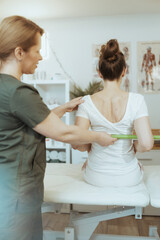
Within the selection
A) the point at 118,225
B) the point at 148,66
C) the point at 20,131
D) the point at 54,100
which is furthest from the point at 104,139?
the point at 148,66

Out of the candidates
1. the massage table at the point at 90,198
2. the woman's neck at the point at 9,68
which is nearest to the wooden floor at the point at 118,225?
the massage table at the point at 90,198

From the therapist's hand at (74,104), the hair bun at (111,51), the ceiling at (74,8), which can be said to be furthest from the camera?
the ceiling at (74,8)

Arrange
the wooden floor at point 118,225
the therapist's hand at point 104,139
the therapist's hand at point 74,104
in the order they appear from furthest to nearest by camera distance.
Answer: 1. the wooden floor at point 118,225
2. the therapist's hand at point 74,104
3. the therapist's hand at point 104,139

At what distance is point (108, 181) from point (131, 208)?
0.21m

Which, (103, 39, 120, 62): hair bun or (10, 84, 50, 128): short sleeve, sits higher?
(103, 39, 120, 62): hair bun

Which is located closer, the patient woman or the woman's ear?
the woman's ear

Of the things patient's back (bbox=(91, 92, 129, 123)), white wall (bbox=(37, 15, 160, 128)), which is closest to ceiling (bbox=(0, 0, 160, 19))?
white wall (bbox=(37, 15, 160, 128))

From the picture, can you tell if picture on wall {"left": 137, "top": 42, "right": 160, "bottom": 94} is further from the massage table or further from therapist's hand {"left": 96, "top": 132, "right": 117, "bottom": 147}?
therapist's hand {"left": 96, "top": 132, "right": 117, "bottom": 147}

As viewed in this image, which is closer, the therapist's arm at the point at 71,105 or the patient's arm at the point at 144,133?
the patient's arm at the point at 144,133

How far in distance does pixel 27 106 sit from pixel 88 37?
305cm

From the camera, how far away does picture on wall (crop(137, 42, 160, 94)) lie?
3.57 metres

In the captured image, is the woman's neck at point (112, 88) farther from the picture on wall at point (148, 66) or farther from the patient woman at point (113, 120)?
the picture on wall at point (148, 66)

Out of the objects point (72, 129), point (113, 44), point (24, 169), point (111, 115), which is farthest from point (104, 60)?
point (24, 169)

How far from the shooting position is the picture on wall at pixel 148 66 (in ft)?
11.7
